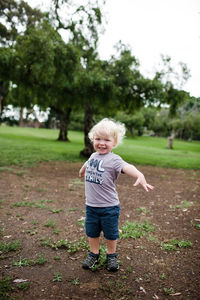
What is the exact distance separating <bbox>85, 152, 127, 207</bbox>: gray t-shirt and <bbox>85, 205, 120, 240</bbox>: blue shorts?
7cm

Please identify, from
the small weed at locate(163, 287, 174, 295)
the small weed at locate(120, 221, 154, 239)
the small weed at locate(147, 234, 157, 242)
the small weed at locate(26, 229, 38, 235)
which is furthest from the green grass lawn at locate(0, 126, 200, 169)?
the small weed at locate(163, 287, 174, 295)

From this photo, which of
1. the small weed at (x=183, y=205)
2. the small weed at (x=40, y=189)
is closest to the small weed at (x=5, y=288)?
the small weed at (x=40, y=189)

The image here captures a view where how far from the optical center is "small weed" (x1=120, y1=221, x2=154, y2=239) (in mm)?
3427

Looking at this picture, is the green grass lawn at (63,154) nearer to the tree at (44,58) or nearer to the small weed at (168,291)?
the tree at (44,58)

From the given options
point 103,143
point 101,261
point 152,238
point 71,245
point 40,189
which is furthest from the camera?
point 40,189

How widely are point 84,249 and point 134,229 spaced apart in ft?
3.43

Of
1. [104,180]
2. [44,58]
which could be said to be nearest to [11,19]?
[44,58]

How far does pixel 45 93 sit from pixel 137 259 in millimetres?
7359

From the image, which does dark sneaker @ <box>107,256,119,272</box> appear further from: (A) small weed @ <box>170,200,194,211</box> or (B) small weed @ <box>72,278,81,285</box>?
(A) small weed @ <box>170,200,194,211</box>

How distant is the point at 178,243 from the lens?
3.25 metres

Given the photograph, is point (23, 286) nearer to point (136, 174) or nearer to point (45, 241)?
point (45, 241)

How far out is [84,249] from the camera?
3020mm

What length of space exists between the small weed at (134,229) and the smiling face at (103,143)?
1678 millimetres

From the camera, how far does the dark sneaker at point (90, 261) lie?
2.57m
